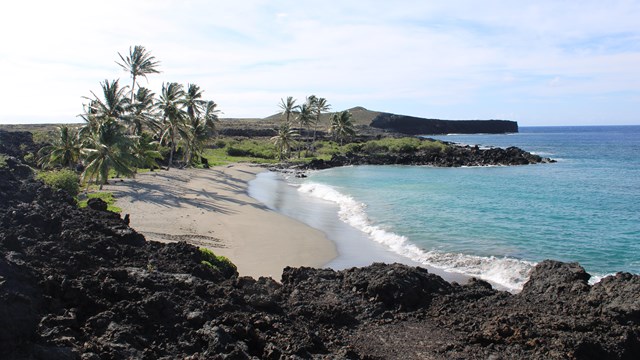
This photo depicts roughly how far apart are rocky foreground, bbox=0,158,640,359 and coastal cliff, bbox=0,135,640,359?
28 mm

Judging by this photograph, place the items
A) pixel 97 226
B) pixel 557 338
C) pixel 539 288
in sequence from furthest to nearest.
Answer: pixel 97 226, pixel 539 288, pixel 557 338

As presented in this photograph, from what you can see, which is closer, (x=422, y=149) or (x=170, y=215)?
(x=170, y=215)

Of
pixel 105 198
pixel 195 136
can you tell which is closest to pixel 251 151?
pixel 195 136

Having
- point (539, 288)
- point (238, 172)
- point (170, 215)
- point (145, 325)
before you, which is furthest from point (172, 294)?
point (238, 172)

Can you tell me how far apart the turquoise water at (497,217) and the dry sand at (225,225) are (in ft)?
13.9

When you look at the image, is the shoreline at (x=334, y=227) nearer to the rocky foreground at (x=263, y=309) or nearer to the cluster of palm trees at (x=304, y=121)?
the rocky foreground at (x=263, y=309)

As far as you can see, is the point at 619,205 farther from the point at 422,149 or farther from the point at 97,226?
the point at 422,149

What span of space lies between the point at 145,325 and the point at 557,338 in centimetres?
887

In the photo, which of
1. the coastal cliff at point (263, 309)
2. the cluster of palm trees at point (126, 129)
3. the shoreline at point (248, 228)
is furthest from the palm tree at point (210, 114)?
the coastal cliff at point (263, 309)

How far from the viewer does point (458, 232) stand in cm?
2766

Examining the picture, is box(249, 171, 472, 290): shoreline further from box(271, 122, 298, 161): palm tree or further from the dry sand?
box(271, 122, 298, 161): palm tree

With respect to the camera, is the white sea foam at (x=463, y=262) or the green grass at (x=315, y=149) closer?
the white sea foam at (x=463, y=262)

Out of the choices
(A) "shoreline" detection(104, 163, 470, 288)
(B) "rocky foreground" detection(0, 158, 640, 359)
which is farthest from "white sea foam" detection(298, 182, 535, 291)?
(B) "rocky foreground" detection(0, 158, 640, 359)

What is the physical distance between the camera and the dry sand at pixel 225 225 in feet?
72.6
